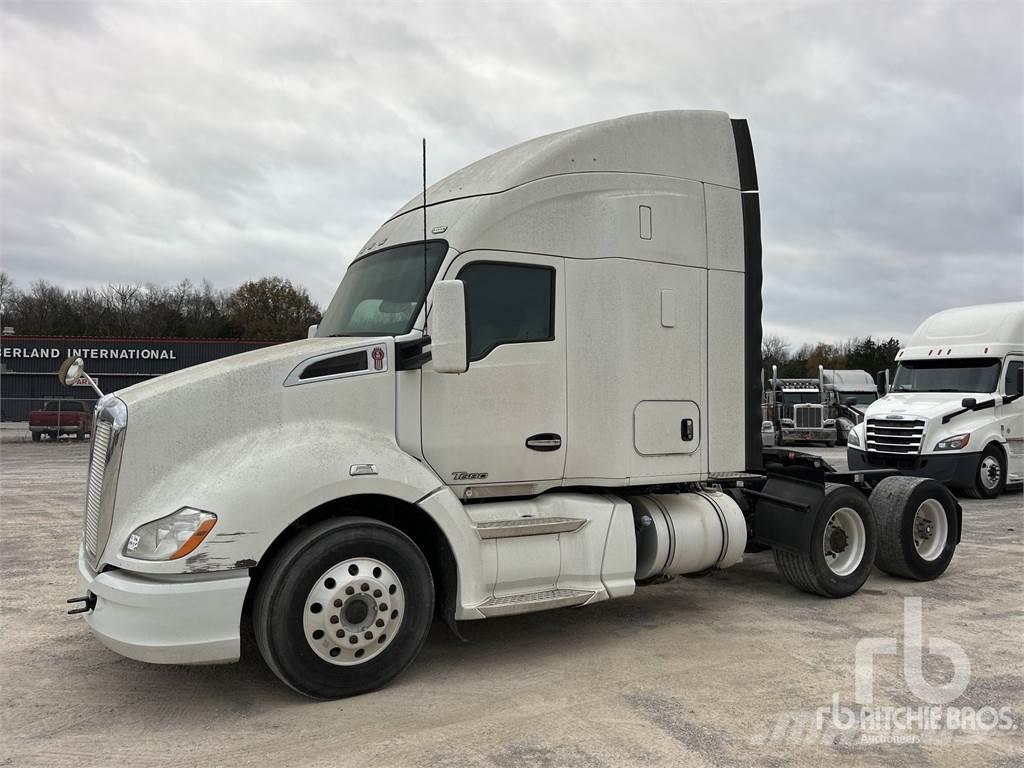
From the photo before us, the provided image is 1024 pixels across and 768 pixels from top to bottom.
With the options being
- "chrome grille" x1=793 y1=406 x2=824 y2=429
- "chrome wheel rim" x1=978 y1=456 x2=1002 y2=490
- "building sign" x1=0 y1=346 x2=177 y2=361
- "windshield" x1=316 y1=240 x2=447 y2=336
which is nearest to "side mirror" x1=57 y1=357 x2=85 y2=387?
"windshield" x1=316 y1=240 x2=447 y2=336

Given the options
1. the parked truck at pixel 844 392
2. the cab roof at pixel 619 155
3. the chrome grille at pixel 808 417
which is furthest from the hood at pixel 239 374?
the parked truck at pixel 844 392

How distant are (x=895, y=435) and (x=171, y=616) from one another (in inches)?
535

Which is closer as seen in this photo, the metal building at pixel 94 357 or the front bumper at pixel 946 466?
the front bumper at pixel 946 466

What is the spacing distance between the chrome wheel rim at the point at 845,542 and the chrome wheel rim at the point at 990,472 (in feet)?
28.9

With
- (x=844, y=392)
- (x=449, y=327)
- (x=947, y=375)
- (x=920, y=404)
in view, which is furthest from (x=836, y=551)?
(x=844, y=392)

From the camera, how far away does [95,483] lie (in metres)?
5.09

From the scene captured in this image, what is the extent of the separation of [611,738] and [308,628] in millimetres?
1808

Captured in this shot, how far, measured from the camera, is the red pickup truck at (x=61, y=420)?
33000 mm

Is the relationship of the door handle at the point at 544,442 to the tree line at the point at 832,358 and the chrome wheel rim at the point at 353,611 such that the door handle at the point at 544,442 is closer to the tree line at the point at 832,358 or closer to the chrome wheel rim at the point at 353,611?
the chrome wheel rim at the point at 353,611

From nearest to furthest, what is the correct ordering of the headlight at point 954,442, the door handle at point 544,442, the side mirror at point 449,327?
the side mirror at point 449,327 → the door handle at point 544,442 → the headlight at point 954,442

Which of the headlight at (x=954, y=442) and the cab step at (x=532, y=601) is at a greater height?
the headlight at (x=954, y=442)

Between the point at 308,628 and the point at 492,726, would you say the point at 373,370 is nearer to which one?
the point at 308,628

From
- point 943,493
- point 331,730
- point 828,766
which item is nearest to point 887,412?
point 943,493

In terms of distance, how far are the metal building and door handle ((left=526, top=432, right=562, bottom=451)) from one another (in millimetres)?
43907
